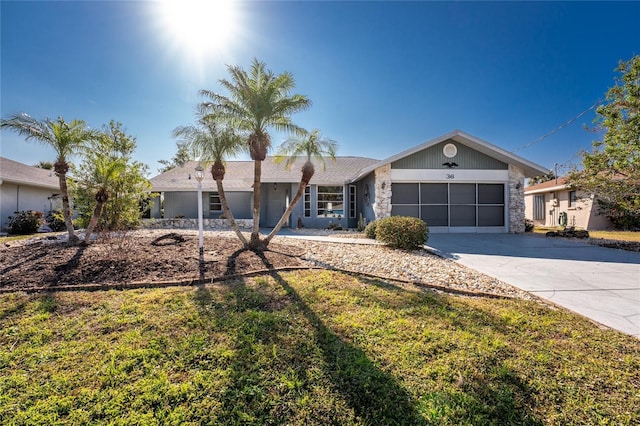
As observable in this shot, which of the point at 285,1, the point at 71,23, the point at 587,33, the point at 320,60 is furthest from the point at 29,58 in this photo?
the point at 587,33

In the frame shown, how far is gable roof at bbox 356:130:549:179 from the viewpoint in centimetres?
1233

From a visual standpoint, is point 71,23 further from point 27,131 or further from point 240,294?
point 240,294

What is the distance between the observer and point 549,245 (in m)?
9.67

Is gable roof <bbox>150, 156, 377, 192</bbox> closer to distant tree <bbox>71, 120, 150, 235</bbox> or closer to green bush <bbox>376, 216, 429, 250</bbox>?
distant tree <bbox>71, 120, 150, 235</bbox>

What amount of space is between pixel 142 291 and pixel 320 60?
30.4 feet

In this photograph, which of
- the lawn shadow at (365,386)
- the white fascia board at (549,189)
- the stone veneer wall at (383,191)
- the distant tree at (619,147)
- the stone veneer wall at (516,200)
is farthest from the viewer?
the white fascia board at (549,189)

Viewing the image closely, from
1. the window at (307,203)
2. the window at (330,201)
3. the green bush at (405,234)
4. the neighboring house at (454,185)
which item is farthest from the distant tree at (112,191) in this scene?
the neighboring house at (454,185)

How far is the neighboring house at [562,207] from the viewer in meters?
17.0

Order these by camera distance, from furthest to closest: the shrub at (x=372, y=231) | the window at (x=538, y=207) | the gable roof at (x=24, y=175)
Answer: the window at (x=538, y=207) → the gable roof at (x=24, y=175) → the shrub at (x=372, y=231)

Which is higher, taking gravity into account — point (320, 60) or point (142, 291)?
point (320, 60)

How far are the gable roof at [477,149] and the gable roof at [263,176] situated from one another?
12.0 feet

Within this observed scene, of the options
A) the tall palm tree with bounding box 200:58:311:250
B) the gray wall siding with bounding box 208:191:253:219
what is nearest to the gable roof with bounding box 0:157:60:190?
Answer: the gray wall siding with bounding box 208:191:253:219

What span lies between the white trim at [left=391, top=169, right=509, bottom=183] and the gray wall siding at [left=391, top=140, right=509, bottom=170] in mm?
202

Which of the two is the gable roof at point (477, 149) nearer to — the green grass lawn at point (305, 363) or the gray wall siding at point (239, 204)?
the gray wall siding at point (239, 204)
